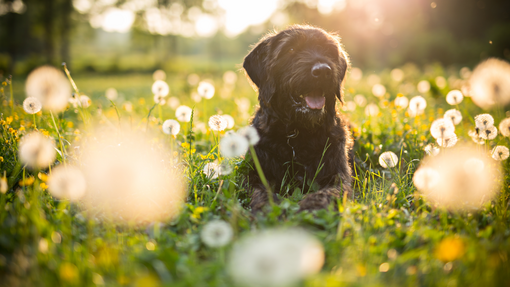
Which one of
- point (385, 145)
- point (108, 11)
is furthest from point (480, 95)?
point (108, 11)

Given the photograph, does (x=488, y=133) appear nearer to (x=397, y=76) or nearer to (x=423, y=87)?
(x=423, y=87)

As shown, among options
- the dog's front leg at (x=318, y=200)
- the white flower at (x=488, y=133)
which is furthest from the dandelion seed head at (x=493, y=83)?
the dog's front leg at (x=318, y=200)

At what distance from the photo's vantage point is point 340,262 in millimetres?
1798

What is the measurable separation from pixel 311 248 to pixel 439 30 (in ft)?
128

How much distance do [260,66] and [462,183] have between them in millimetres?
2366

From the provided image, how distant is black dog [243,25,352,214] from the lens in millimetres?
3154

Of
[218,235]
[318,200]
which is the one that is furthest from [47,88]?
[318,200]

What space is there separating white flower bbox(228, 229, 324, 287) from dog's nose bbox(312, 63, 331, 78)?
1.99 meters

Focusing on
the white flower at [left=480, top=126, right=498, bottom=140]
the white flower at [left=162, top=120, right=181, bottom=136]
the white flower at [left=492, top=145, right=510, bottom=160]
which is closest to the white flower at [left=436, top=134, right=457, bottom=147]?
the white flower at [left=480, top=126, right=498, bottom=140]

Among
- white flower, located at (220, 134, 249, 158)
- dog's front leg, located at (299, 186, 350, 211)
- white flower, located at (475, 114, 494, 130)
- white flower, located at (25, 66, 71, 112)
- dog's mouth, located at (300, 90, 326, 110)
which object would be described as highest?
white flower, located at (25, 66, 71, 112)

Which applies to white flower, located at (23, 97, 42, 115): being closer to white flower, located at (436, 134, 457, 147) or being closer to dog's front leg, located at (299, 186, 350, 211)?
dog's front leg, located at (299, 186, 350, 211)

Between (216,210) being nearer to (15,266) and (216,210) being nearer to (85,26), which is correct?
(15,266)

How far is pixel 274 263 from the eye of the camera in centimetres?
142

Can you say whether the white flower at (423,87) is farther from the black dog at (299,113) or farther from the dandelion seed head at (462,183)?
the black dog at (299,113)
